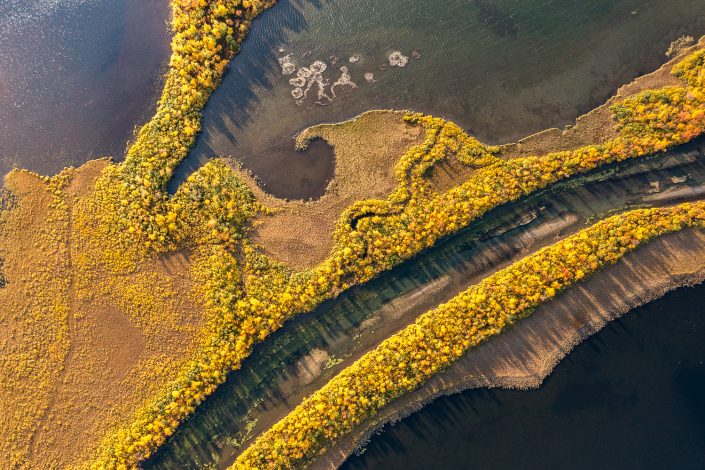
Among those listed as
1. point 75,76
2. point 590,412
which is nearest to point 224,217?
point 75,76

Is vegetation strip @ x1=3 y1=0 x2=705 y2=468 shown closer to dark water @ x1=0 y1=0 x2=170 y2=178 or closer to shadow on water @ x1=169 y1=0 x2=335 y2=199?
Result: shadow on water @ x1=169 y1=0 x2=335 y2=199

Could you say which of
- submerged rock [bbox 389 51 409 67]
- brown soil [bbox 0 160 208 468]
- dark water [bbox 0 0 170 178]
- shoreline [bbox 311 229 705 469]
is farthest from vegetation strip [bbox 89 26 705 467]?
shoreline [bbox 311 229 705 469]

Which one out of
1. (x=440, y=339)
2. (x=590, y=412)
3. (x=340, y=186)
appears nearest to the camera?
(x=440, y=339)

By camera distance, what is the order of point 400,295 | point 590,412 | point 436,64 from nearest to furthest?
point 590,412 < point 400,295 < point 436,64

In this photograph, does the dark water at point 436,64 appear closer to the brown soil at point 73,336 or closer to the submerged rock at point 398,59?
the submerged rock at point 398,59

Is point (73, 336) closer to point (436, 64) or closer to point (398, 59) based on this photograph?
point (398, 59)

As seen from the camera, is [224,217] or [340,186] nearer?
[224,217]

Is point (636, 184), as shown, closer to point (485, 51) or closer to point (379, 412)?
point (485, 51)
